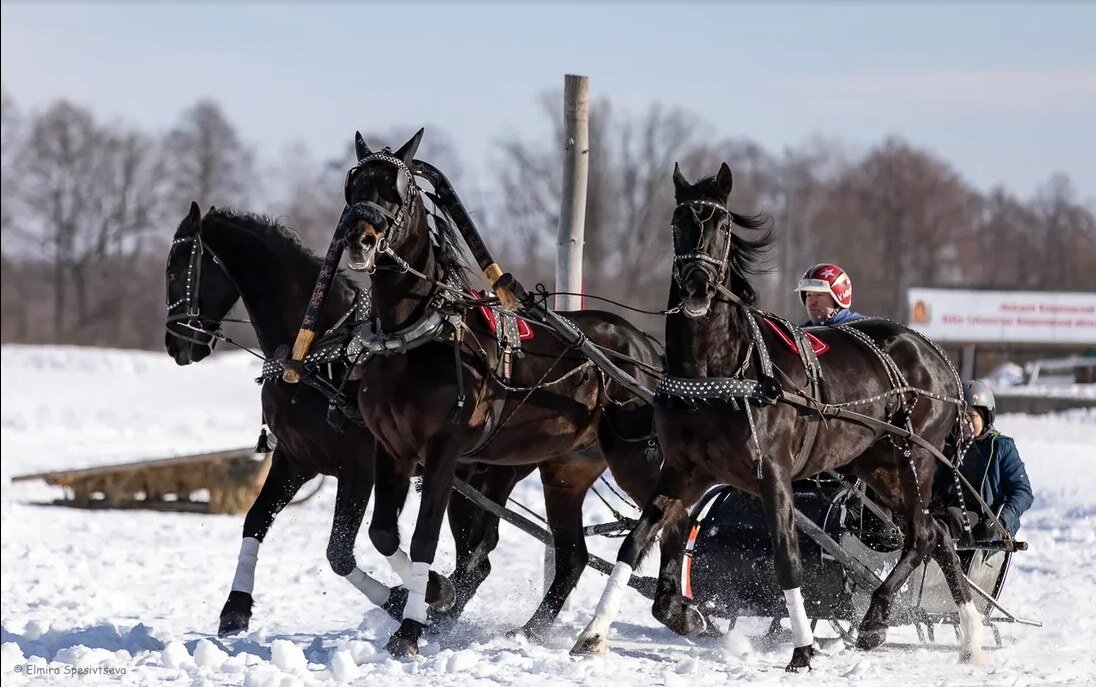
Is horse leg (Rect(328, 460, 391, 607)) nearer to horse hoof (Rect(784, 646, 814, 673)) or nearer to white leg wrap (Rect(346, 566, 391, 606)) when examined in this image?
white leg wrap (Rect(346, 566, 391, 606))

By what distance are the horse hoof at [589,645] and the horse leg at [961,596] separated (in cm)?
201

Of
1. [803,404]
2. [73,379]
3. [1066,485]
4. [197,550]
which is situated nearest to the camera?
[803,404]

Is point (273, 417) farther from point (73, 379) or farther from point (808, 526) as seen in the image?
point (73, 379)

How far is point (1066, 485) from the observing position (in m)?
14.9

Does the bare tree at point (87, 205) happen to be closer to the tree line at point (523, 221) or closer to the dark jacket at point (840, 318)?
the tree line at point (523, 221)

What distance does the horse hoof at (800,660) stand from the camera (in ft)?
22.7

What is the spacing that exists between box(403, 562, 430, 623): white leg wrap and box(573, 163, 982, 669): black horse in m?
0.81

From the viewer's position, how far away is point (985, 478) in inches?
339

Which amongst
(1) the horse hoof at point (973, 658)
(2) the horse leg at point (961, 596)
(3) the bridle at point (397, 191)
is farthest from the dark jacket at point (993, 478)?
(3) the bridle at point (397, 191)

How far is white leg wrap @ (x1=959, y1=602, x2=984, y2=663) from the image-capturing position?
7.69 meters

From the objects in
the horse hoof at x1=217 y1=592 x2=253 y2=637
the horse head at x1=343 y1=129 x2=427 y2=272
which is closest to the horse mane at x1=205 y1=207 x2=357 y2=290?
the horse head at x1=343 y1=129 x2=427 y2=272

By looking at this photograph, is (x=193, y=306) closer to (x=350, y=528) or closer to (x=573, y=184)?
(x=350, y=528)

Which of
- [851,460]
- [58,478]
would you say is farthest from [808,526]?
A: [58,478]

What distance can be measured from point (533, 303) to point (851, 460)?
199cm
